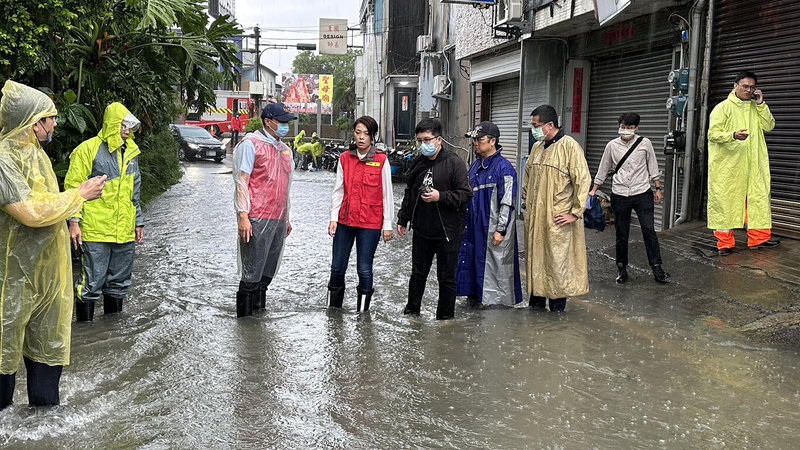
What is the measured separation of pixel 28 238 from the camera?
3.81 meters

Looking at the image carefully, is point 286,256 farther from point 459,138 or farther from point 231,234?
point 459,138

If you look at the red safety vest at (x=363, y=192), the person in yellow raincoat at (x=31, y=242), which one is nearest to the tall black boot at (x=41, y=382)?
the person in yellow raincoat at (x=31, y=242)

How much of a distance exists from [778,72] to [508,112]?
31.0 feet

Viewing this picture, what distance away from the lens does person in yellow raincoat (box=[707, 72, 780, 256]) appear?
7.94 metres

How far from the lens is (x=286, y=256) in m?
9.93

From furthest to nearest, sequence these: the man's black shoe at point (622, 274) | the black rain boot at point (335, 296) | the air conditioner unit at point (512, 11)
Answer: the air conditioner unit at point (512, 11) → the man's black shoe at point (622, 274) → the black rain boot at point (335, 296)

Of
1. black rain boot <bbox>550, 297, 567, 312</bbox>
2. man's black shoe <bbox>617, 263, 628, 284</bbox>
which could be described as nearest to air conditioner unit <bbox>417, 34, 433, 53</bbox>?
man's black shoe <bbox>617, 263, 628, 284</bbox>

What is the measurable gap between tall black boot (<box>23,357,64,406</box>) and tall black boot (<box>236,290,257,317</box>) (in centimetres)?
252

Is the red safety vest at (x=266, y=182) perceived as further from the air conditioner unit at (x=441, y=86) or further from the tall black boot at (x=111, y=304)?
the air conditioner unit at (x=441, y=86)

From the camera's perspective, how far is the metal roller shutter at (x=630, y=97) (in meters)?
11.4

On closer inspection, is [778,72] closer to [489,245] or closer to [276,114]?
[489,245]

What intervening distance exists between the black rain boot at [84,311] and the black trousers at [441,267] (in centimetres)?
264

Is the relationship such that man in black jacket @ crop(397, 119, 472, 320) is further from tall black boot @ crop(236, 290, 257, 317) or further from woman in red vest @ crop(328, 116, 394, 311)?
tall black boot @ crop(236, 290, 257, 317)

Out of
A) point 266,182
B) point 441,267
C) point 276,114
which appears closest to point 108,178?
point 266,182
